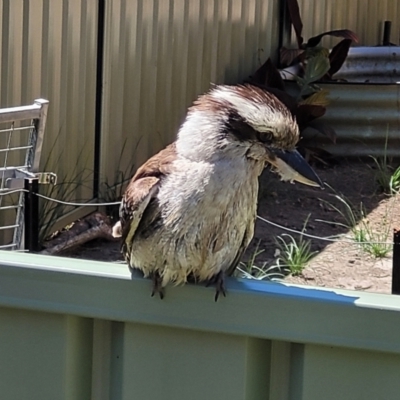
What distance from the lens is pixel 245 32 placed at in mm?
9672

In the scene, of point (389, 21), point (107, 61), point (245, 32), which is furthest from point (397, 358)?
point (389, 21)

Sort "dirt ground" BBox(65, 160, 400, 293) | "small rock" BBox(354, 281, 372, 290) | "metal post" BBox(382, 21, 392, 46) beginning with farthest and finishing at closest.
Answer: "metal post" BBox(382, 21, 392, 46) < "dirt ground" BBox(65, 160, 400, 293) < "small rock" BBox(354, 281, 372, 290)

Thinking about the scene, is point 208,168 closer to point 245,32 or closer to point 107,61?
point 107,61

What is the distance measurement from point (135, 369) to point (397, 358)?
545 mm

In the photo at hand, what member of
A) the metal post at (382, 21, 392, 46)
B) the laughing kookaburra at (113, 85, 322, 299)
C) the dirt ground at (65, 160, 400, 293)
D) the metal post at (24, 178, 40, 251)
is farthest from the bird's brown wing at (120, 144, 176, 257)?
the metal post at (382, 21, 392, 46)

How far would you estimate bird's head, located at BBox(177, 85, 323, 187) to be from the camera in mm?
2961

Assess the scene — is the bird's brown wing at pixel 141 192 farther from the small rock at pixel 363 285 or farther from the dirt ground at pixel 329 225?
the small rock at pixel 363 285

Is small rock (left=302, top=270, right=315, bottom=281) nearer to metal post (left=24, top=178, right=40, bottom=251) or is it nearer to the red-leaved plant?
Answer: metal post (left=24, top=178, right=40, bottom=251)

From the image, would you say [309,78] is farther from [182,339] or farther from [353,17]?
[182,339]

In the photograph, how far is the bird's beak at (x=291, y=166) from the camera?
300cm

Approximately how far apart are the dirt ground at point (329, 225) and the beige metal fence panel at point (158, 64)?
95 cm

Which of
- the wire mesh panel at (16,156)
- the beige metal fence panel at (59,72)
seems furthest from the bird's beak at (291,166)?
the beige metal fence panel at (59,72)

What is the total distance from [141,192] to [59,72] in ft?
11.9

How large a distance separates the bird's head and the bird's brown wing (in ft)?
0.46
